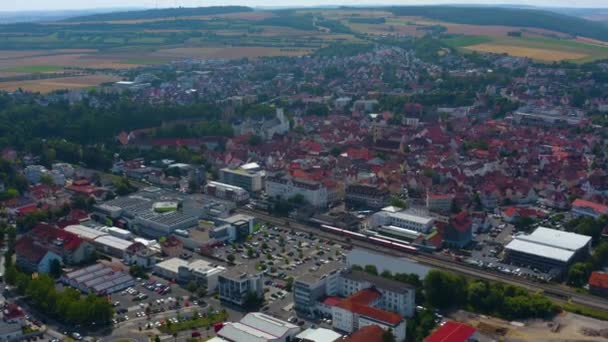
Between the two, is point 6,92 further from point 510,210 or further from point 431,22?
point 431,22

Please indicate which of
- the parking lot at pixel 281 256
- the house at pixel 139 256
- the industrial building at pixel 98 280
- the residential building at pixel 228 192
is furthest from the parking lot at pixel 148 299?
the residential building at pixel 228 192

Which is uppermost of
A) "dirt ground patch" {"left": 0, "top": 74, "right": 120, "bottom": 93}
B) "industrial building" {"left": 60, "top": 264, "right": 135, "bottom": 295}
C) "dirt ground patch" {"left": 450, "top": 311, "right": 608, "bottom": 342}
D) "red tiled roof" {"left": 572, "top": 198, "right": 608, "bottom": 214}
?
"red tiled roof" {"left": 572, "top": 198, "right": 608, "bottom": 214}

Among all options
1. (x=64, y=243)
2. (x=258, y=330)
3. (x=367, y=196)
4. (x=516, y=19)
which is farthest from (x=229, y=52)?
(x=258, y=330)

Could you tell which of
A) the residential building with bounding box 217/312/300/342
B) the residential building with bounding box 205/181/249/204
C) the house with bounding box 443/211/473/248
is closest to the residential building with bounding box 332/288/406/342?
the residential building with bounding box 217/312/300/342

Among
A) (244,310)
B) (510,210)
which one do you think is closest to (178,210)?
(244,310)

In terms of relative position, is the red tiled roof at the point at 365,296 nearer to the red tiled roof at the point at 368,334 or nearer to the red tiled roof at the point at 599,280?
the red tiled roof at the point at 368,334

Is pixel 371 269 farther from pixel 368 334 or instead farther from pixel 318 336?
pixel 368 334

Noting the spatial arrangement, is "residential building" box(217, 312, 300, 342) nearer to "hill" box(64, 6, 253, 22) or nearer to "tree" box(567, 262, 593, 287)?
"tree" box(567, 262, 593, 287)
